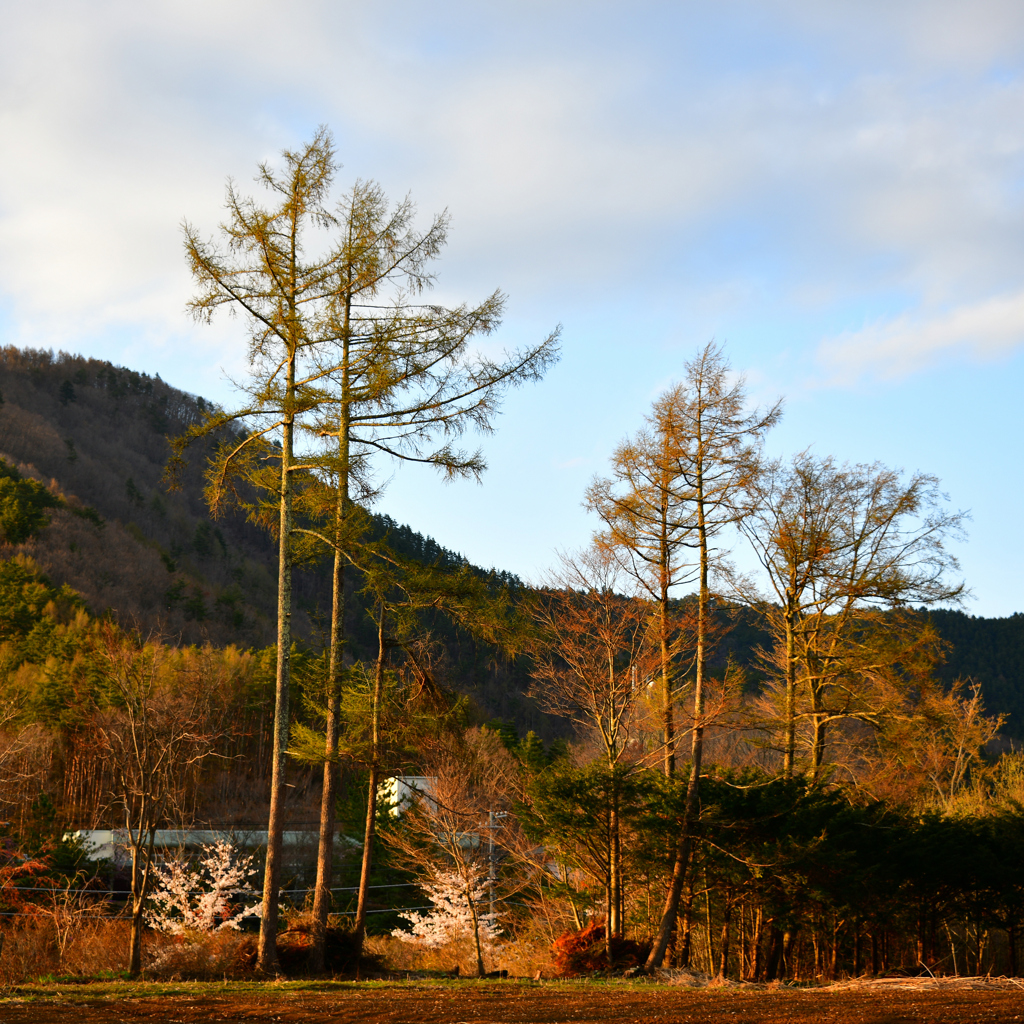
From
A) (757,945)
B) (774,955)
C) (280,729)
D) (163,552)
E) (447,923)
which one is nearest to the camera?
(280,729)

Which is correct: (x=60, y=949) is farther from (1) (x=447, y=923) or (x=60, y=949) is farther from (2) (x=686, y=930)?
(2) (x=686, y=930)

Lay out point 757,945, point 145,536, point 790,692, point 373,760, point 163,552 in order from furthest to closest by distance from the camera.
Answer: point 145,536 → point 163,552 → point 790,692 → point 757,945 → point 373,760

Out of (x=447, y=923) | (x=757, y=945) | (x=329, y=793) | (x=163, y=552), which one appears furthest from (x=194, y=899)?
(x=163, y=552)

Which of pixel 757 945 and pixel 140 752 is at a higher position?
pixel 140 752

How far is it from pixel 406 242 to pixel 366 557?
17.6 feet

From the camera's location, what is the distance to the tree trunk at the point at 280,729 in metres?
12.4

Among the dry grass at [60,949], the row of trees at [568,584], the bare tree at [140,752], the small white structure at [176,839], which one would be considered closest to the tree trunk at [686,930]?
the row of trees at [568,584]

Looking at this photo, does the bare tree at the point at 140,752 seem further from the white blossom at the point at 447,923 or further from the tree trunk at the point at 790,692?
the tree trunk at the point at 790,692

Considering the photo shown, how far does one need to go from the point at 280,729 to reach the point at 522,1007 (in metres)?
5.85

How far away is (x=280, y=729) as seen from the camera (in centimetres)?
1284

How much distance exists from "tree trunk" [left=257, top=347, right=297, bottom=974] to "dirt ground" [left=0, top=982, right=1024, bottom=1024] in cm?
198

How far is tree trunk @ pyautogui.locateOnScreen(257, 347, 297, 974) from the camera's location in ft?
40.6

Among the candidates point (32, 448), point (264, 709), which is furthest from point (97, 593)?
point (32, 448)

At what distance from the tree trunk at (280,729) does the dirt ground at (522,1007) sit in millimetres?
1980
